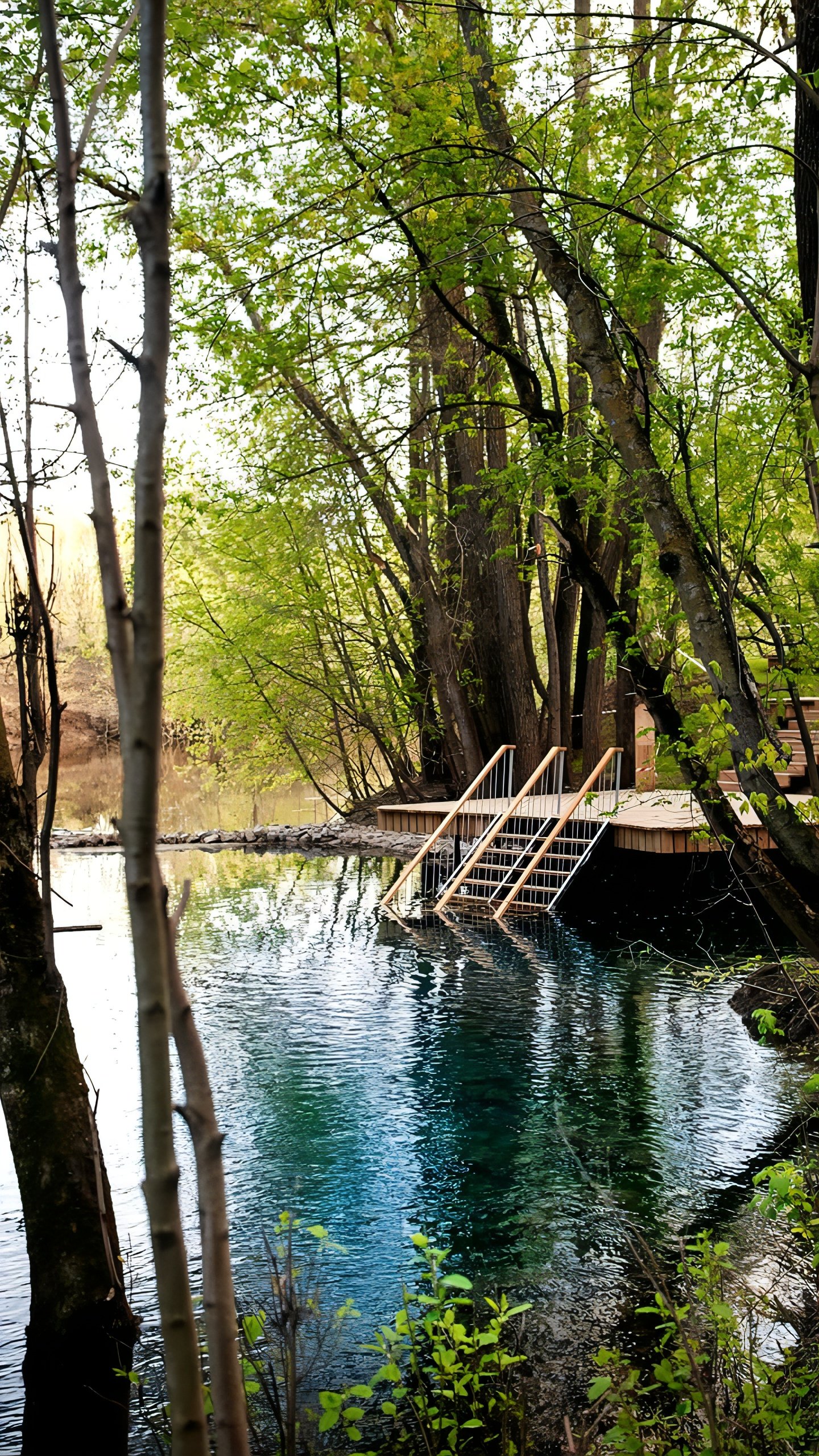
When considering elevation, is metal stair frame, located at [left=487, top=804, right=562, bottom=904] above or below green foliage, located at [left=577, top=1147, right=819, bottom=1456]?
above

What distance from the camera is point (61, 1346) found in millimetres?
3240

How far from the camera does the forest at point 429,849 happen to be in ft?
7.86

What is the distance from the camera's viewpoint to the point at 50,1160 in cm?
320

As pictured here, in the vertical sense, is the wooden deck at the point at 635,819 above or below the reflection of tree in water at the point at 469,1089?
above

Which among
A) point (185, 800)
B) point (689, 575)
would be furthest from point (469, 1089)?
point (185, 800)

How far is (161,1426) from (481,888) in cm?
858

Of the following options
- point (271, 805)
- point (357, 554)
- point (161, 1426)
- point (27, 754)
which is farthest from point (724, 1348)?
point (271, 805)

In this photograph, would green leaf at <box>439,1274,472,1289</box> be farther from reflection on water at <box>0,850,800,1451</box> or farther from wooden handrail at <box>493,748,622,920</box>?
wooden handrail at <box>493,748,622,920</box>

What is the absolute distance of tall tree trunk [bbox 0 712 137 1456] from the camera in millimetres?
3195

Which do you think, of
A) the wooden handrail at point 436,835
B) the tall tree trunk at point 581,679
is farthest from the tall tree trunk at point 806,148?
the tall tree trunk at point 581,679

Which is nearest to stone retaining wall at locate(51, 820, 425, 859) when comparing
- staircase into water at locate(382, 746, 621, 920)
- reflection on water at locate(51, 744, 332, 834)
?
reflection on water at locate(51, 744, 332, 834)

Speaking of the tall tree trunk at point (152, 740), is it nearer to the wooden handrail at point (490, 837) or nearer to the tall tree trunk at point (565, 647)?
the wooden handrail at point (490, 837)

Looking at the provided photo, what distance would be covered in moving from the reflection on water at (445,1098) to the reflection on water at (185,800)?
9.13 meters

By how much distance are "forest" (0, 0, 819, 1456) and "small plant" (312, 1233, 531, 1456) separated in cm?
3
